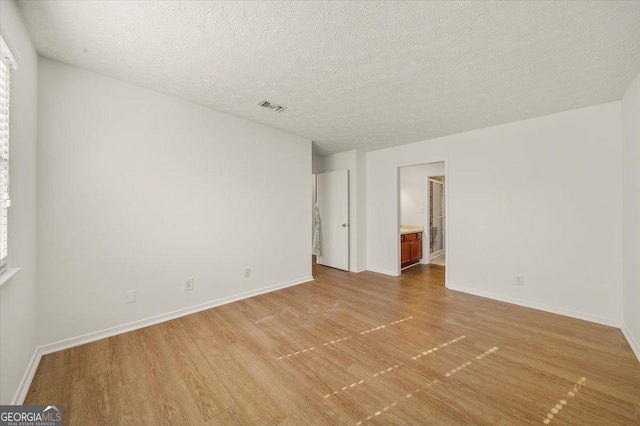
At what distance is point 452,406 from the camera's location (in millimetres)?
1537

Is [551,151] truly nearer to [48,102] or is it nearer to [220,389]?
[220,389]

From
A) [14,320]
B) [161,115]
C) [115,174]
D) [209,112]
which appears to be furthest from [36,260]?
[209,112]

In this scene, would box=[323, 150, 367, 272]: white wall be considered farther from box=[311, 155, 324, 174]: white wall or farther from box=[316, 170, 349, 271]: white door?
box=[311, 155, 324, 174]: white wall

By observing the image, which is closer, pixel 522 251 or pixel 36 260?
pixel 36 260

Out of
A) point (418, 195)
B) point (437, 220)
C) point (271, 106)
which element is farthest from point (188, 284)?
point (437, 220)

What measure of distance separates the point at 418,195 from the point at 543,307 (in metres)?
3.51

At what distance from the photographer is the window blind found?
4.39ft

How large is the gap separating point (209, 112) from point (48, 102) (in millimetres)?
1356

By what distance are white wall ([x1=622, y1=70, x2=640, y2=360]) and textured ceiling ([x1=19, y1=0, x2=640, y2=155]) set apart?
0.88 feet

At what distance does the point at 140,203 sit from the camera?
2.50m

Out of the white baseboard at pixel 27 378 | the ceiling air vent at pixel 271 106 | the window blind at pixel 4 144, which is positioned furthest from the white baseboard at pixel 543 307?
the window blind at pixel 4 144

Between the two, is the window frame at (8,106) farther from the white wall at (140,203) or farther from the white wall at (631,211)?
the white wall at (631,211)

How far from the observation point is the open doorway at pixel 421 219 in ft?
16.9

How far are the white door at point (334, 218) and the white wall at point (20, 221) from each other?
4.01 metres
